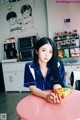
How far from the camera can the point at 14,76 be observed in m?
4.88

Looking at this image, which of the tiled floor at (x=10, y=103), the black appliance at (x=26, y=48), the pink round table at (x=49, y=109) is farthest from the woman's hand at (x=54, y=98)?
the black appliance at (x=26, y=48)

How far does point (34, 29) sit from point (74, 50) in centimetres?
123

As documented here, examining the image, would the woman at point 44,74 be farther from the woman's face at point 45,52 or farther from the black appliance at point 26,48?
the black appliance at point 26,48

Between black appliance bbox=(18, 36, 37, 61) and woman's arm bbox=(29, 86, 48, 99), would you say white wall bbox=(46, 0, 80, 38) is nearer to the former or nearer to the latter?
black appliance bbox=(18, 36, 37, 61)

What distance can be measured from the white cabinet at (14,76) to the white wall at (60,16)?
1.16m

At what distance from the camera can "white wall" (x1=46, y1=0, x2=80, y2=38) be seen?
455 centimetres

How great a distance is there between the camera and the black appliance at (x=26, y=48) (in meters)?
4.76

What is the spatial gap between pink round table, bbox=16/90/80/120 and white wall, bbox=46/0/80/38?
3.37m

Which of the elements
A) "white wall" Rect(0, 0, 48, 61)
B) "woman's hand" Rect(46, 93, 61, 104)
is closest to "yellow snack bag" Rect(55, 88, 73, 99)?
"woman's hand" Rect(46, 93, 61, 104)

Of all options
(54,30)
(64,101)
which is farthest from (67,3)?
(64,101)

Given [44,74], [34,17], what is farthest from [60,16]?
[44,74]

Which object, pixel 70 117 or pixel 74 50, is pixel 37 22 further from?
pixel 70 117

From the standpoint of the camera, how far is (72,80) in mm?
Answer: 1679

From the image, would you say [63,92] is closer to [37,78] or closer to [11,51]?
[37,78]
